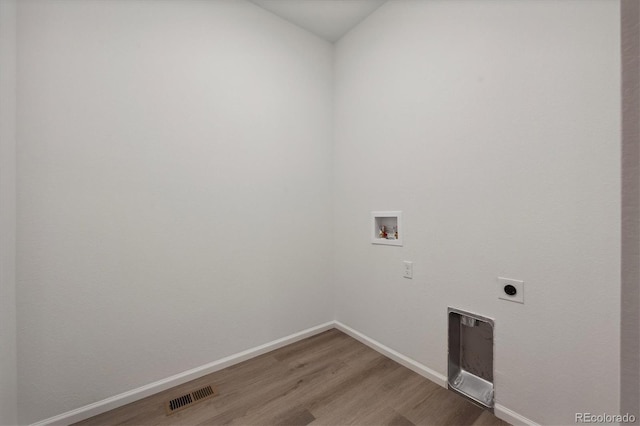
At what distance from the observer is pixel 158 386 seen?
65.2 inches

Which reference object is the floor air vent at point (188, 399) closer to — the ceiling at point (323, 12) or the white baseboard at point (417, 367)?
the white baseboard at point (417, 367)

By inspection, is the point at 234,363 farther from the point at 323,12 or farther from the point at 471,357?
the point at 323,12

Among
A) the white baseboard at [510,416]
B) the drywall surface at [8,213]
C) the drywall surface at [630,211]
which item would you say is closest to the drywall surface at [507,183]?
the white baseboard at [510,416]

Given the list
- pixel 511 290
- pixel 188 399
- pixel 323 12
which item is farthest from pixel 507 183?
pixel 188 399

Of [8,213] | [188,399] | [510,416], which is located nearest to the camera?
[8,213]

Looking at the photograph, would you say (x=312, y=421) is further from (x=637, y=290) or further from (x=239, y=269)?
(x=637, y=290)

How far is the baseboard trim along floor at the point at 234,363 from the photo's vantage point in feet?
4.64

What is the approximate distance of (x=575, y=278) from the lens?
Answer: 123 cm

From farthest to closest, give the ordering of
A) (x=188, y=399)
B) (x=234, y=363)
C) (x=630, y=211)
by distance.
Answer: (x=234, y=363), (x=188, y=399), (x=630, y=211)

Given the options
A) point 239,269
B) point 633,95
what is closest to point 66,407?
point 239,269

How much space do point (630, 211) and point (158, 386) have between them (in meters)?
2.16

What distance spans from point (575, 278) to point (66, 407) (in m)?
2.57

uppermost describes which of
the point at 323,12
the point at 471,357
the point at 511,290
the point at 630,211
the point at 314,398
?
the point at 323,12

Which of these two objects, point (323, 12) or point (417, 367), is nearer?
point (417, 367)
